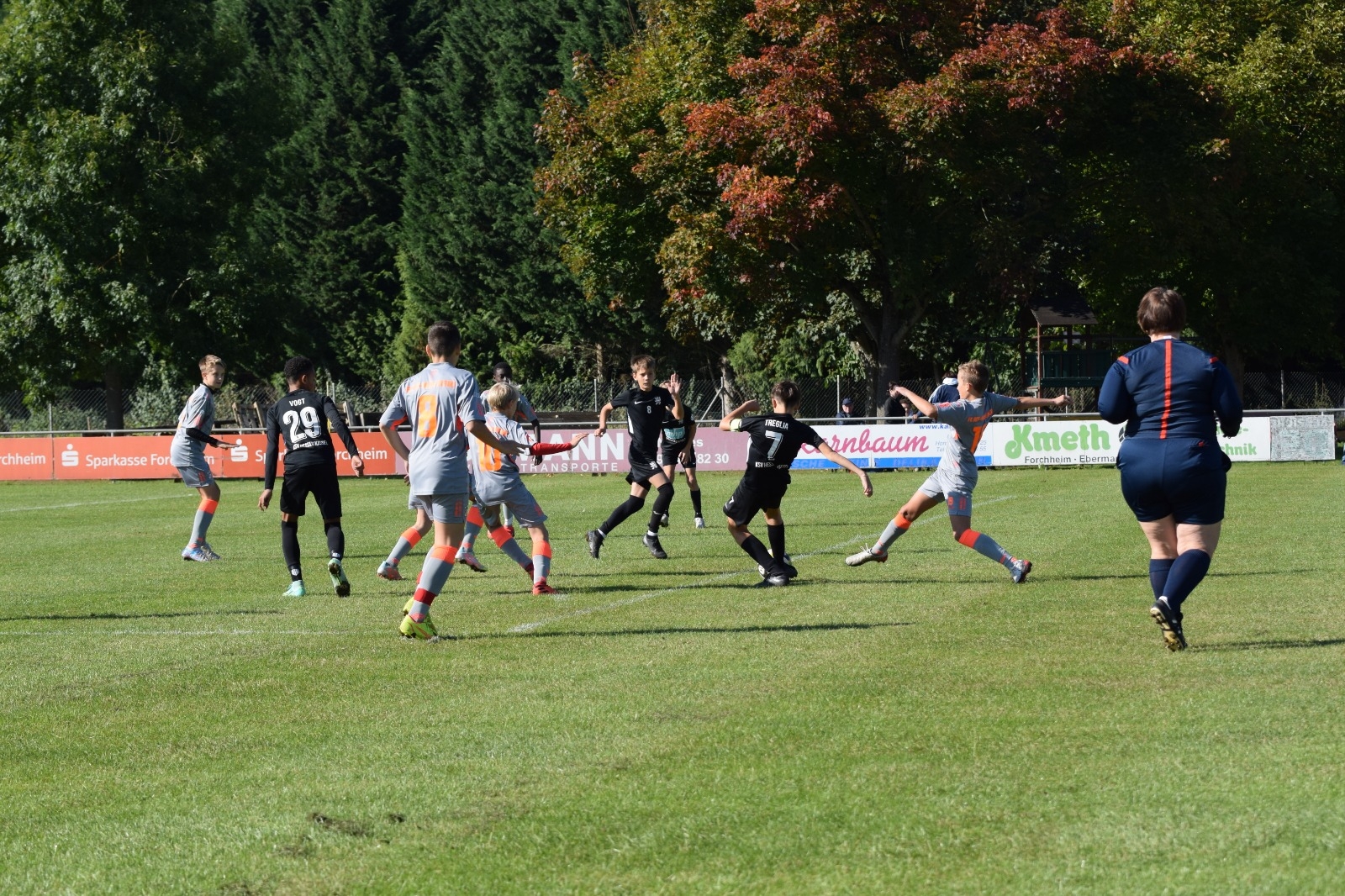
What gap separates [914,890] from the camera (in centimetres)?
421

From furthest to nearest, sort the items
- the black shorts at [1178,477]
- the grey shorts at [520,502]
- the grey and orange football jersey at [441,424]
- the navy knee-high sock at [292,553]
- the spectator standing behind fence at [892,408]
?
the spectator standing behind fence at [892,408] < the navy knee-high sock at [292,553] < the grey shorts at [520,502] < the grey and orange football jersey at [441,424] < the black shorts at [1178,477]

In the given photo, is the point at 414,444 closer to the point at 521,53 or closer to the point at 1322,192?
the point at 1322,192

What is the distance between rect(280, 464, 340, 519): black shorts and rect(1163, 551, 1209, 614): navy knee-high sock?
6902 millimetres

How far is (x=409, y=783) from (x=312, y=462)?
719 cm

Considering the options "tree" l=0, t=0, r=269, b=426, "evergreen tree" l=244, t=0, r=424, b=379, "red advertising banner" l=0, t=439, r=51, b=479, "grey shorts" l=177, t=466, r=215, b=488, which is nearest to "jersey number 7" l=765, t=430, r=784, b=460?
"grey shorts" l=177, t=466, r=215, b=488

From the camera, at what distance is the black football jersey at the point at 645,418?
15453 mm

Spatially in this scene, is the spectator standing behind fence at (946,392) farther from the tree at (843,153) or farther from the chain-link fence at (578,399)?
the chain-link fence at (578,399)

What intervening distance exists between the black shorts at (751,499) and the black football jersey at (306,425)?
3.14 meters

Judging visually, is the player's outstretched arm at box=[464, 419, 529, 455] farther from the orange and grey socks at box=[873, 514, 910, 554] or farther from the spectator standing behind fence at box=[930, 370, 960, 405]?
the spectator standing behind fence at box=[930, 370, 960, 405]

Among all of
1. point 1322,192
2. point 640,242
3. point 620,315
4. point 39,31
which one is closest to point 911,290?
point 640,242

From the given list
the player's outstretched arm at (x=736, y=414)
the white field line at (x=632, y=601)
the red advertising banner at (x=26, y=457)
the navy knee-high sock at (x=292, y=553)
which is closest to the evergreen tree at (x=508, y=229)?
the red advertising banner at (x=26, y=457)

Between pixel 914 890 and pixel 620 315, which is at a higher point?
pixel 620 315

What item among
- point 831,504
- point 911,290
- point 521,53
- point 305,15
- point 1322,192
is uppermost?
point 305,15

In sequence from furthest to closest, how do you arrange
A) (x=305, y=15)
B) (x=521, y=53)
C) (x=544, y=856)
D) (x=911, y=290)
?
(x=305, y=15) → (x=521, y=53) → (x=911, y=290) → (x=544, y=856)
